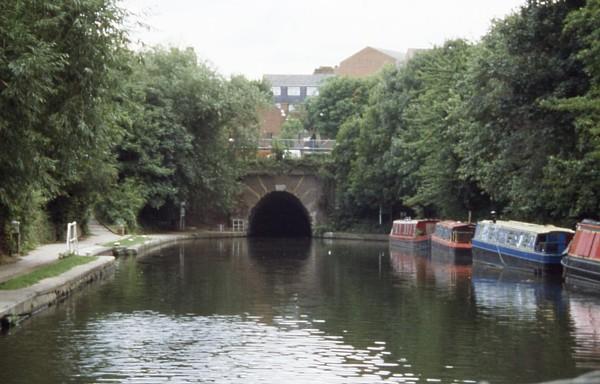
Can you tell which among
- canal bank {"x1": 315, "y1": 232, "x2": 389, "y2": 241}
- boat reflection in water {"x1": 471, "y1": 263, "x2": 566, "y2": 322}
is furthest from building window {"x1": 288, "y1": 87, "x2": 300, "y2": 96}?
boat reflection in water {"x1": 471, "y1": 263, "x2": 566, "y2": 322}

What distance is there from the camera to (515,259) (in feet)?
115

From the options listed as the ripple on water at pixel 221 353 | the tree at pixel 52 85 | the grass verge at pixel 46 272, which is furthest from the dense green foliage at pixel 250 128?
the ripple on water at pixel 221 353

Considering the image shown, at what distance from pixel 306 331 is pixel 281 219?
5911cm

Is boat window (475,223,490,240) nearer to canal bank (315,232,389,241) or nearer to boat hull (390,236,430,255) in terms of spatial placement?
boat hull (390,236,430,255)

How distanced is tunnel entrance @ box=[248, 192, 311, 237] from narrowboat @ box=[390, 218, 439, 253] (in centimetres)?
2069

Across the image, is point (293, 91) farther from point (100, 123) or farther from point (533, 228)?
point (100, 123)

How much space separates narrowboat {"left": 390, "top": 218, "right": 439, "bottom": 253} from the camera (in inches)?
1969

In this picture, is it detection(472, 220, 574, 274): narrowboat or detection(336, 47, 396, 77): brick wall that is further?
detection(336, 47, 396, 77): brick wall

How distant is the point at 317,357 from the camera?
612 inches

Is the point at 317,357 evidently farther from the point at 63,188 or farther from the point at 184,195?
the point at 184,195

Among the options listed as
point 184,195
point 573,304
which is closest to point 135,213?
point 184,195

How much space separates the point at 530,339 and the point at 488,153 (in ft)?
64.8

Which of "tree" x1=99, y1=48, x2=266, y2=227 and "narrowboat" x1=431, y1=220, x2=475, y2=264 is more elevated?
"tree" x1=99, y1=48, x2=266, y2=227


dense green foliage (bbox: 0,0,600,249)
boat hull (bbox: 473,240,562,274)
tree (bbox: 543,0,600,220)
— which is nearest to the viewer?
dense green foliage (bbox: 0,0,600,249)
